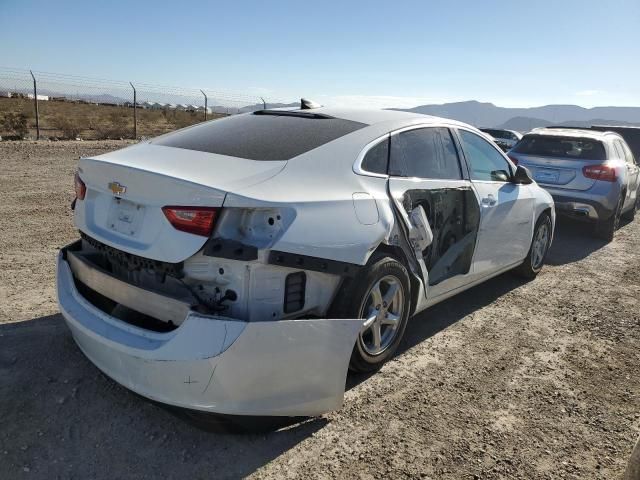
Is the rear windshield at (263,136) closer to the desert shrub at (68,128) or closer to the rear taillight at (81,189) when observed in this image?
the rear taillight at (81,189)

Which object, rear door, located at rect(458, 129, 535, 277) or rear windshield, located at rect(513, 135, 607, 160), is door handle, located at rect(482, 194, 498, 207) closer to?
rear door, located at rect(458, 129, 535, 277)

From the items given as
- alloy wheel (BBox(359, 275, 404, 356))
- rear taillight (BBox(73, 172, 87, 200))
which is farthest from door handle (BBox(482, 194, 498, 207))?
rear taillight (BBox(73, 172, 87, 200))

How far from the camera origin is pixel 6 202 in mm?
7164

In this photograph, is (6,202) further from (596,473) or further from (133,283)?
(596,473)

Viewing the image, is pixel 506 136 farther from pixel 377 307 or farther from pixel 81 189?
pixel 81 189

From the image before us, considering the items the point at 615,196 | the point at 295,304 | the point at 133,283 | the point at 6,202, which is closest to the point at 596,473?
the point at 295,304

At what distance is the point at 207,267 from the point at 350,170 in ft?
3.48

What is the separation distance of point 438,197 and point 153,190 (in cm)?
207

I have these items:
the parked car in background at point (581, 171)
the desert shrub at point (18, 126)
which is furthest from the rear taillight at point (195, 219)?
the desert shrub at point (18, 126)

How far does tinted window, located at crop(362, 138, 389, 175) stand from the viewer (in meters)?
3.14

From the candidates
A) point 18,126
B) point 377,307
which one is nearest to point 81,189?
point 377,307

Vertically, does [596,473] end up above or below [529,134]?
below

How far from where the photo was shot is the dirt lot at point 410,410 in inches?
97.3

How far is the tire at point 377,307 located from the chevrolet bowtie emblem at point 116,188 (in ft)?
4.16
